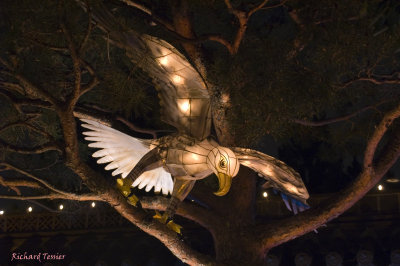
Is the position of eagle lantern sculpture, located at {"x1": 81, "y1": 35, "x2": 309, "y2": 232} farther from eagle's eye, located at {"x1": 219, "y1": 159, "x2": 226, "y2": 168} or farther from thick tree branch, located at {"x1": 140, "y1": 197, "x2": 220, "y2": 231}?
thick tree branch, located at {"x1": 140, "y1": 197, "x2": 220, "y2": 231}

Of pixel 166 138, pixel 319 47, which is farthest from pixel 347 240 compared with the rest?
pixel 166 138

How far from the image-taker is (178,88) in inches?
203

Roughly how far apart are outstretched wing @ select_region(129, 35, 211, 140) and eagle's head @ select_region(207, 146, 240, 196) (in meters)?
0.37

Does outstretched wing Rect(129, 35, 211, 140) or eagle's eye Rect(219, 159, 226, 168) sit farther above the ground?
outstretched wing Rect(129, 35, 211, 140)

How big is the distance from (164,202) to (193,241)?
14.6 ft

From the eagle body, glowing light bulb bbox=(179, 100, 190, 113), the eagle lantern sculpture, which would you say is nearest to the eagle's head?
the eagle lantern sculpture

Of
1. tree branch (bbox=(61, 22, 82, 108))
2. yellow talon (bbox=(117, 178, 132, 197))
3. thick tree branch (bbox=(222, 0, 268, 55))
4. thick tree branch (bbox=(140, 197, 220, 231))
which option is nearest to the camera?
tree branch (bbox=(61, 22, 82, 108))

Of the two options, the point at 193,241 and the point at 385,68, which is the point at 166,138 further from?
the point at 193,241

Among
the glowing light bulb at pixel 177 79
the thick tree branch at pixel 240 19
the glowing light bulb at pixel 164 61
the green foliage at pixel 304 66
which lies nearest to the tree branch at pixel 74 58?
the glowing light bulb at pixel 164 61

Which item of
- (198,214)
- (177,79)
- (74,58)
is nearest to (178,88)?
(177,79)

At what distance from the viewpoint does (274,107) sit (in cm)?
550

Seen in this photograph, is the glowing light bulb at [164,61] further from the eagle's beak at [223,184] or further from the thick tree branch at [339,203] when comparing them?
the thick tree branch at [339,203]

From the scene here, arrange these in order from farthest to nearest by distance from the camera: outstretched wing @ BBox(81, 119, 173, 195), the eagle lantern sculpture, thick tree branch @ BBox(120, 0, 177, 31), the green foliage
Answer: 1. thick tree branch @ BBox(120, 0, 177, 31)
2. the green foliage
3. outstretched wing @ BBox(81, 119, 173, 195)
4. the eagle lantern sculpture

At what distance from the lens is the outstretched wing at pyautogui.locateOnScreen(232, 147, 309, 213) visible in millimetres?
5031
